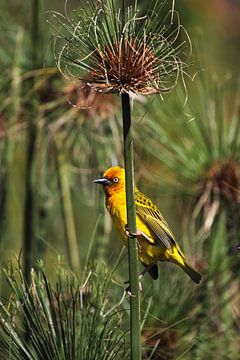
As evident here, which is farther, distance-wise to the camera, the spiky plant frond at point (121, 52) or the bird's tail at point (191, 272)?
the bird's tail at point (191, 272)

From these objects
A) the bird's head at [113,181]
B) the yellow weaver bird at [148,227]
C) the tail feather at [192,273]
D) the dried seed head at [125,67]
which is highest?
the dried seed head at [125,67]

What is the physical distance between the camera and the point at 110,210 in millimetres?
3178

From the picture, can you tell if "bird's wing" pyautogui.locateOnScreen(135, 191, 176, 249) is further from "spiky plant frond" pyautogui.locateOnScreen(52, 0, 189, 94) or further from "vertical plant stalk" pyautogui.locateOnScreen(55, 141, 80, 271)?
"spiky plant frond" pyautogui.locateOnScreen(52, 0, 189, 94)

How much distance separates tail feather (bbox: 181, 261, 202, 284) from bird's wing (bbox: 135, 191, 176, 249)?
94 mm

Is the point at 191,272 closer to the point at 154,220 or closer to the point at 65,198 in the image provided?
the point at 154,220

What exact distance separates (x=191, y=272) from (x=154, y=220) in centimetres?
24

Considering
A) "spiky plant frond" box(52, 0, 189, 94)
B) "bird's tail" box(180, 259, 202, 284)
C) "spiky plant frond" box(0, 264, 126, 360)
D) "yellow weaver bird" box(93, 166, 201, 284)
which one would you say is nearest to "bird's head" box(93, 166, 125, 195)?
"yellow weaver bird" box(93, 166, 201, 284)

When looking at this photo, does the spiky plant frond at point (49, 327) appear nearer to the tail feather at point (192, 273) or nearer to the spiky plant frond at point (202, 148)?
the tail feather at point (192, 273)

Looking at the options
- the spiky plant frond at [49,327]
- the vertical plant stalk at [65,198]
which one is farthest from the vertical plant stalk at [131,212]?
the vertical plant stalk at [65,198]

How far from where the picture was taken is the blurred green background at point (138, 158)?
323cm

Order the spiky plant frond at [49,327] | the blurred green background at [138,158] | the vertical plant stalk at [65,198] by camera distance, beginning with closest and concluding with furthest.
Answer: the spiky plant frond at [49,327] < the blurred green background at [138,158] < the vertical plant stalk at [65,198]

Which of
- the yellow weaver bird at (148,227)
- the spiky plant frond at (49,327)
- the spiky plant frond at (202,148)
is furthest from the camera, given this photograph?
the spiky plant frond at (202,148)

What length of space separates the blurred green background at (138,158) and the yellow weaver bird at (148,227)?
56 mm

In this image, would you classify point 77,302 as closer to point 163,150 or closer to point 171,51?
point 171,51
